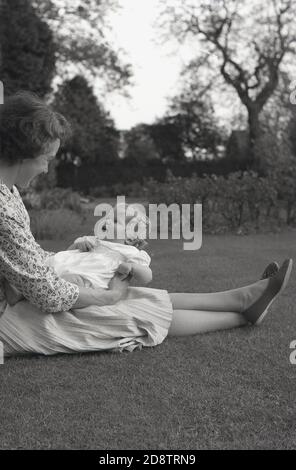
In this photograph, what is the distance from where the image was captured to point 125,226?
148 inches

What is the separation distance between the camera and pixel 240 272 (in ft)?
21.0

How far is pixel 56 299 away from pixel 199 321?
1058mm

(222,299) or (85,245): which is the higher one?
(85,245)

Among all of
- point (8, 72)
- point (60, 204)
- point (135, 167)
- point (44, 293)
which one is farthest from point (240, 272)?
point (135, 167)

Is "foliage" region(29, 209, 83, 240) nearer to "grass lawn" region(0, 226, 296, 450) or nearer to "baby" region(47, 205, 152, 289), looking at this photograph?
"baby" region(47, 205, 152, 289)

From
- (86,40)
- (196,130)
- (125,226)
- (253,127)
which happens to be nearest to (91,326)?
(125,226)

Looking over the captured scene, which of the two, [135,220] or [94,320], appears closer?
[94,320]

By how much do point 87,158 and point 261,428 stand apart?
25024 mm

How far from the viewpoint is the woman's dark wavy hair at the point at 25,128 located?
2891 mm

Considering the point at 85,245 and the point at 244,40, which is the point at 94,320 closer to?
the point at 85,245

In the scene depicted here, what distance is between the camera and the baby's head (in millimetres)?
3766

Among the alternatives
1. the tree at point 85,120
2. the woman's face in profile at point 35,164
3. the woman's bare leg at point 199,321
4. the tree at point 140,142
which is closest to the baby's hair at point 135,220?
the woman's bare leg at point 199,321

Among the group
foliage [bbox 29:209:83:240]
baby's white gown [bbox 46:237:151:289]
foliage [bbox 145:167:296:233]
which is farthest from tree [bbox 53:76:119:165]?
baby's white gown [bbox 46:237:151:289]

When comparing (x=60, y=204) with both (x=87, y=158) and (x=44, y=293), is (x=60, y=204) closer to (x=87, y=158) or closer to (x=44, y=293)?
(x=44, y=293)
